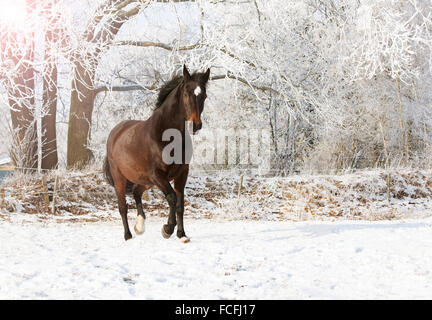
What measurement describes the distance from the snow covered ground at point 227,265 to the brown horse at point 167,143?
0.60 meters

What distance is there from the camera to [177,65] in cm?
1288

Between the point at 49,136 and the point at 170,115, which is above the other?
the point at 49,136

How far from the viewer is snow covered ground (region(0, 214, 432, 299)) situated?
12.9ft

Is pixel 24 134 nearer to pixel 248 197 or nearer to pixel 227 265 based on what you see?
pixel 248 197

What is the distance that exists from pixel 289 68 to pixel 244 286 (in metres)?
12.6

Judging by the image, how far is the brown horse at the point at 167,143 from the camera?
5230mm

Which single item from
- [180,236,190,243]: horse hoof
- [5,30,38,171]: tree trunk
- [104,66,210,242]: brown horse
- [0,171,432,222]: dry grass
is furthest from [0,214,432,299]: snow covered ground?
[5,30,38,171]: tree trunk

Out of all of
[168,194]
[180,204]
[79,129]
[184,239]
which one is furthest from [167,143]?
[79,129]

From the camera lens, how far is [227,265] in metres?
4.87

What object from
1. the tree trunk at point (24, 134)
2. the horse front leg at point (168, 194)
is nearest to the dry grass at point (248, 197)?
the tree trunk at point (24, 134)

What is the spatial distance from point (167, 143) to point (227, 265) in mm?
1789

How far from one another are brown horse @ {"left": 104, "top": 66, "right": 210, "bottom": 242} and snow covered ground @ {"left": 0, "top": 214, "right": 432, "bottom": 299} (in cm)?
60

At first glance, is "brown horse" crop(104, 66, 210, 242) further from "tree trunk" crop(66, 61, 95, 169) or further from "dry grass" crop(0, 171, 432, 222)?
"tree trunk" crop(66, 61, 95, 169)
